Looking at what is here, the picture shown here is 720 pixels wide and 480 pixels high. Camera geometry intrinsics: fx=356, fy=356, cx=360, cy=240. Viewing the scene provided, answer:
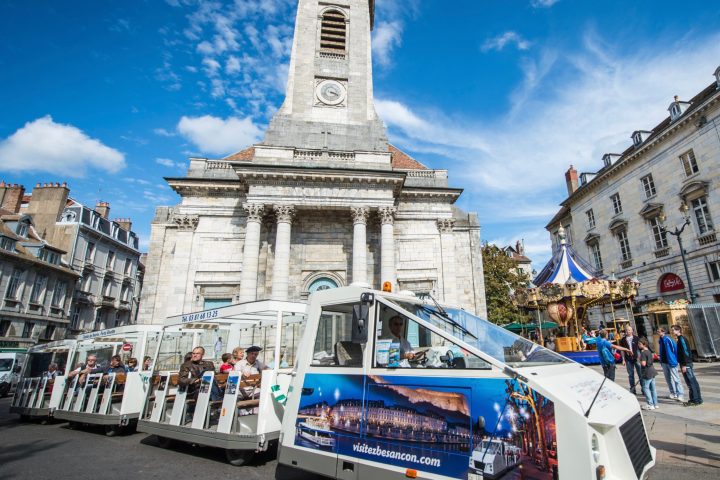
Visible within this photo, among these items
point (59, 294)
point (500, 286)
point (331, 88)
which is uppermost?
point (331, 88)

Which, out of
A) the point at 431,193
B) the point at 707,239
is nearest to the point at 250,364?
the point at 431,193

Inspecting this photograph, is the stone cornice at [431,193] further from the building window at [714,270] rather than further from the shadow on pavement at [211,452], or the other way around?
the building window at [714,270]

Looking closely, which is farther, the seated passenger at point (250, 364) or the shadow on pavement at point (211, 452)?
the seated passenger at point (250, 364)

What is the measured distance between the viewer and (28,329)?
2622 cm

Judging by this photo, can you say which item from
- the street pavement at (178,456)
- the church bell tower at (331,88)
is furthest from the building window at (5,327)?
the street pavement at (178,456)

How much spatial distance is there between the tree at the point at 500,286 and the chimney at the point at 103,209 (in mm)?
39040

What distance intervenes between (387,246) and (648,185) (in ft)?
74.0

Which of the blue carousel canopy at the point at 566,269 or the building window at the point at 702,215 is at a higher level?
the building window at the point at 702,215

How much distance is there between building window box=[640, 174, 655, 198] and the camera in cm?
2611

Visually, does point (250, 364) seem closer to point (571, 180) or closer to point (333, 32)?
point (333, 32)

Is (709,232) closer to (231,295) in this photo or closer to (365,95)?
(365,95)

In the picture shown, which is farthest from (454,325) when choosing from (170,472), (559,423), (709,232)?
(709,232)

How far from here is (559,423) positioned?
2.67 m

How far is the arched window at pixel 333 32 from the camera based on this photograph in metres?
22.8
